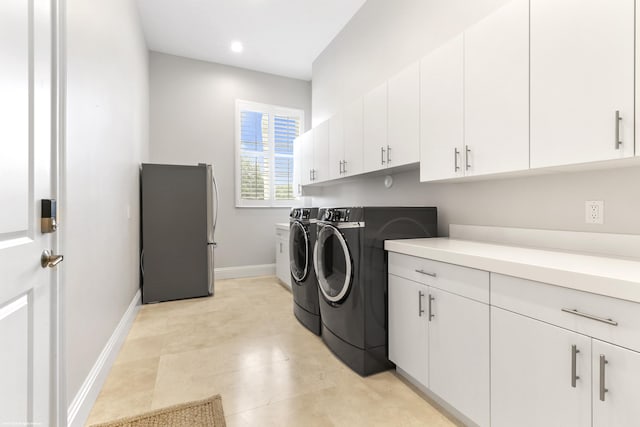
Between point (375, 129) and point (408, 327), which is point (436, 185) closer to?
point (375, 129)

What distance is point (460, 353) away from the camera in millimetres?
1479

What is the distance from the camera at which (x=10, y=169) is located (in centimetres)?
89

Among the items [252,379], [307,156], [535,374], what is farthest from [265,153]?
[535,374]

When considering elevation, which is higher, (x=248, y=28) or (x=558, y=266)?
(x=248, y=28)

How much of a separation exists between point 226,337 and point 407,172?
2.14m

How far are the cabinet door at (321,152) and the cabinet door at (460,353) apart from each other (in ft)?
7.22

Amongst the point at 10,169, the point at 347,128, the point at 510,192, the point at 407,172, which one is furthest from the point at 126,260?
the point at 510,192

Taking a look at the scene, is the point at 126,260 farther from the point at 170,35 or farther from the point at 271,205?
the point at 170,35

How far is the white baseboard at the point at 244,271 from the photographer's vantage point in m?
4.58

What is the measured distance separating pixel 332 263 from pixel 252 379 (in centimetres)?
94

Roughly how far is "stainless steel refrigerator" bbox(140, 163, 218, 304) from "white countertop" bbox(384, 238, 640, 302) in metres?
2.85

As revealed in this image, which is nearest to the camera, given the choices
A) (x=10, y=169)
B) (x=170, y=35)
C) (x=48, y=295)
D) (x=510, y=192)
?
(x=10, y=169)

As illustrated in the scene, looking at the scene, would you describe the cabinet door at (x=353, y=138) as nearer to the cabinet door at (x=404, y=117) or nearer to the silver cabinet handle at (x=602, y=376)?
the cabinet door at (x=404, y=117)

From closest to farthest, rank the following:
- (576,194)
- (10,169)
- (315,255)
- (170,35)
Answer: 1. (10,169)
2. (576,194)
3. (315,255)
4. (170,35)
